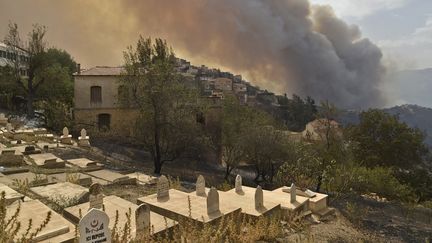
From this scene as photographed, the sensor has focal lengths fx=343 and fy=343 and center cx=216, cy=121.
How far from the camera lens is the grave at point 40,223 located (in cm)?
506

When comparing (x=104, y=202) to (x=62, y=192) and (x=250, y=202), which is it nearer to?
(x=62, y=192)

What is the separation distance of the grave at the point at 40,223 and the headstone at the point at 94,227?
1.15 meters

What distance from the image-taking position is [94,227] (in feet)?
13.6

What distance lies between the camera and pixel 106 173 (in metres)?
11.5

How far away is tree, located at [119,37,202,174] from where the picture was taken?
→ 16391 millimetres

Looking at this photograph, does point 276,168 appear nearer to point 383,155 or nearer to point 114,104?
point 383,155

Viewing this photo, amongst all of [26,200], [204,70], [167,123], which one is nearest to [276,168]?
[167,123]

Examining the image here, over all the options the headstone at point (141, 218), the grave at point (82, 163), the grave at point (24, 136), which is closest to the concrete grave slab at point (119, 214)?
the headstone at point (141, 218)

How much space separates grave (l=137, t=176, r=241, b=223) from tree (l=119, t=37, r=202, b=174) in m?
8.44

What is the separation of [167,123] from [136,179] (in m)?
5.86

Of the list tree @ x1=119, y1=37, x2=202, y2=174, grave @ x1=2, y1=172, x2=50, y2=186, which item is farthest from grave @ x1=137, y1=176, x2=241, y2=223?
tree @ x1=119, y1=37, x2=202, y2=174

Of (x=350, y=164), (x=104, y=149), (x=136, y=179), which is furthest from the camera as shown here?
(x=104, y=149)

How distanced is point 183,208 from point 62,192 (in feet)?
9.49

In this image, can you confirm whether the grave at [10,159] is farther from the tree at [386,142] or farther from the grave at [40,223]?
the tree at [386,142]
